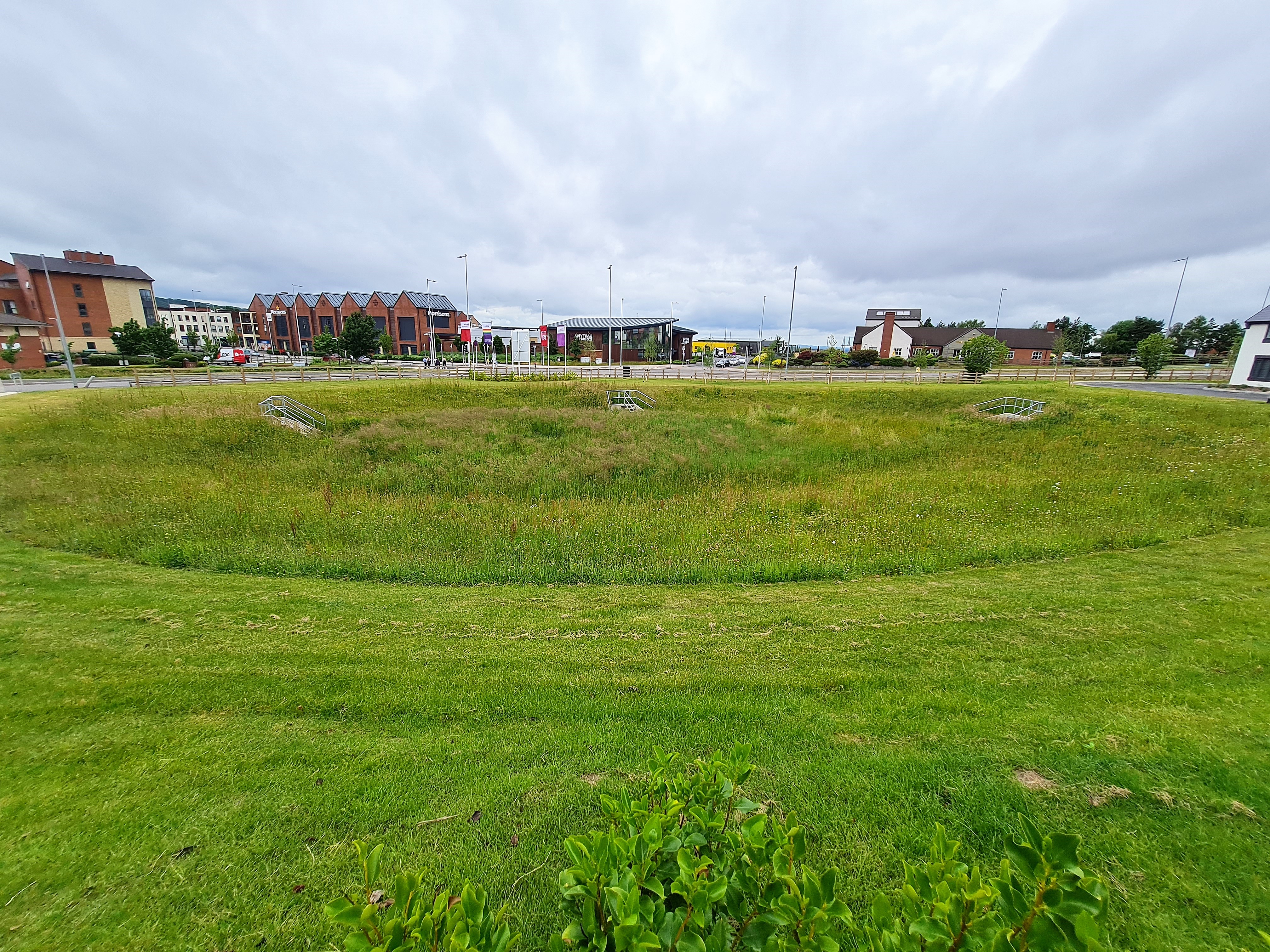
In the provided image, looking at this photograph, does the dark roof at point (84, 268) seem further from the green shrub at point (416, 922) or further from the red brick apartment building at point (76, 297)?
the green shrub at point (416, 922)

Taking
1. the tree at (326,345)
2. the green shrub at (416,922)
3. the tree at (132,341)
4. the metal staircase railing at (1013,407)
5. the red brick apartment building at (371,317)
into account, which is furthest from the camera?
the red brick apartment building at (371,317)

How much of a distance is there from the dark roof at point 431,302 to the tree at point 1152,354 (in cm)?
8243

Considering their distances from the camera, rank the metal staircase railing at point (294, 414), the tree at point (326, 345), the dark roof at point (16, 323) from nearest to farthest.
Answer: the metal staircase railing at point (294, 414)
the dark roof at point (16, 323)
the tree at point (326, 345)

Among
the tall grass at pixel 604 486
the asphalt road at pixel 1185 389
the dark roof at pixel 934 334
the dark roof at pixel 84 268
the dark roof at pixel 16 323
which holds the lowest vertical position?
the tall grass at pixel 604 486

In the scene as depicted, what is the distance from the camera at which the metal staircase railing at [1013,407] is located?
2403 centimetres

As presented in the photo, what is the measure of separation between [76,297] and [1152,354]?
116 metres

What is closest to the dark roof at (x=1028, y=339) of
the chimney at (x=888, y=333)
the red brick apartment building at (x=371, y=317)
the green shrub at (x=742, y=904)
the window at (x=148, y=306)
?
the chimney at (x=888, y=333)

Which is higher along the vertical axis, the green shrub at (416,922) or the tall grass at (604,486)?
the green shrub at (416,922)

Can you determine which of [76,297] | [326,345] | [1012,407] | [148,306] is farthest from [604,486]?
[148,306]

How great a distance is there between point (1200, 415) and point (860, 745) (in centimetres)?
2821

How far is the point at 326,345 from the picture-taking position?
6750cm

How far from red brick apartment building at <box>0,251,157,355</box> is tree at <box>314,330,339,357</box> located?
61.3ft

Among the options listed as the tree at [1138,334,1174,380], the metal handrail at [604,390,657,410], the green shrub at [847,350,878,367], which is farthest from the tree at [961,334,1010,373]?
the metal handrail at [604,390,657,410]

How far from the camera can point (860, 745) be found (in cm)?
375
